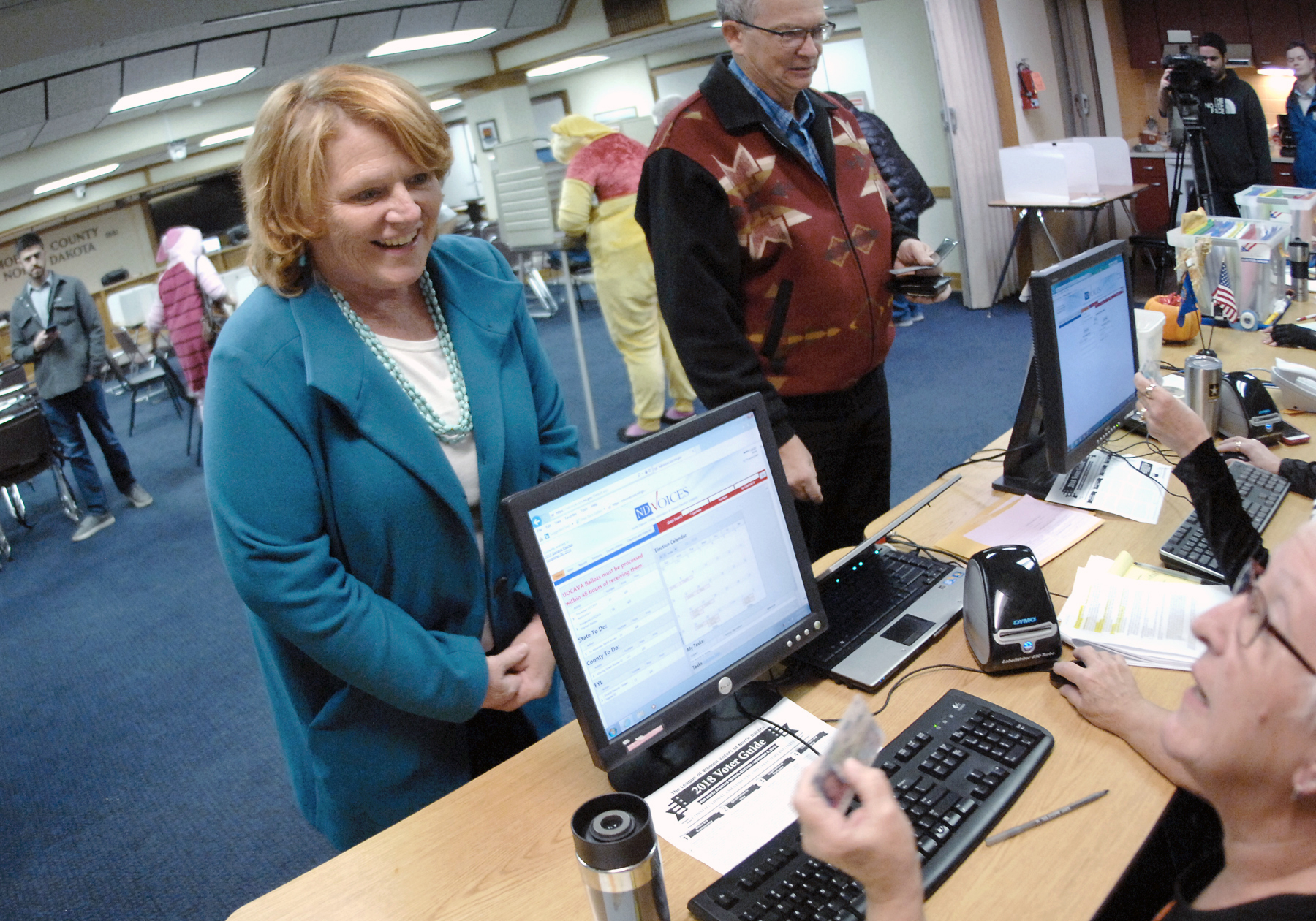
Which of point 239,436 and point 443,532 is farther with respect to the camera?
point 443,532

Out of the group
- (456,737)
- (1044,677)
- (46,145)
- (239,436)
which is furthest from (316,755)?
(46,145)

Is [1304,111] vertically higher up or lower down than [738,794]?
higher up

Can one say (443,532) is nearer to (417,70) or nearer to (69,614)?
(69,614)

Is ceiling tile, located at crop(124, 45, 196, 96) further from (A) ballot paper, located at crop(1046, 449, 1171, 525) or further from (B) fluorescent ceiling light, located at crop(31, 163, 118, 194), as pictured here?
(A) ballot paper, located at crop(1046, 449, 1171, 525)

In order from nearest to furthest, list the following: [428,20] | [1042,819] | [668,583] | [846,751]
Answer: [846,751]
[1042,819]
[668,583]
[428,20]

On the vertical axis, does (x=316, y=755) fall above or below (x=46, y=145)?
below

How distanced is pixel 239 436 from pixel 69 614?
3912 mm

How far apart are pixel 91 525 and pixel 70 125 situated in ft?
15.3

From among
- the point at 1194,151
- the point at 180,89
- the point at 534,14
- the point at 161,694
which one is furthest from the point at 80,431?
the point at 1194,151

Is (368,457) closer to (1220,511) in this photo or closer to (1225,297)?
(1220,511)

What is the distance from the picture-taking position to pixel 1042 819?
105cm

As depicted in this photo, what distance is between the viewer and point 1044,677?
1312 millimetres

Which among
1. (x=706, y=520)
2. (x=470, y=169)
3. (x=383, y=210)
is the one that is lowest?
(x=706, y=520)

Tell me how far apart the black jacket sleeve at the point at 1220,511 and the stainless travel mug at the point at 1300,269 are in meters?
1.91
